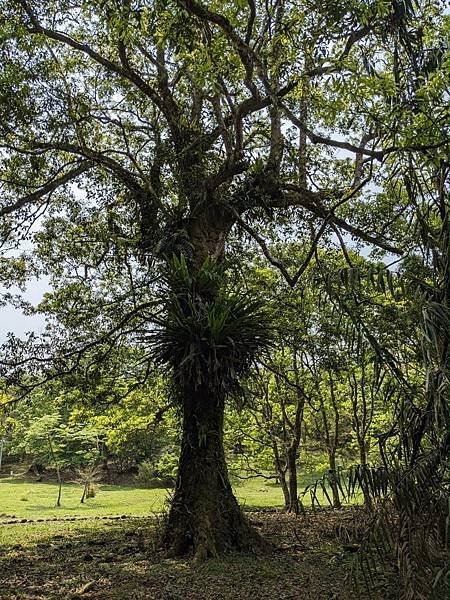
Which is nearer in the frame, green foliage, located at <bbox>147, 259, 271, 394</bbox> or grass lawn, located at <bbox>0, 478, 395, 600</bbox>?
grass lawn, located at <bbox>0, 478, 395, 600</bbox>

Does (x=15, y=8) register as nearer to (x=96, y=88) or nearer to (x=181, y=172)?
(x=96, y=88)

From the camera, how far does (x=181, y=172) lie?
221 inches

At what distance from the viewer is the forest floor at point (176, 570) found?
328cm

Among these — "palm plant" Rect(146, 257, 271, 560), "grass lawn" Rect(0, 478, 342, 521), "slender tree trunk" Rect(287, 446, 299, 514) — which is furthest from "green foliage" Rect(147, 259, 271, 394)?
"grass lawn" Rect(0, 478, 342, 521)

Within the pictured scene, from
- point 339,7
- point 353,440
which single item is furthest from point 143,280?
point 353,440

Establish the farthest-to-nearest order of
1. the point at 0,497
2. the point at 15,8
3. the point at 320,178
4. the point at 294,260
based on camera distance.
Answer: the point at 0,497 → the point at 294,260 → the point at 320,178 → the point at 15,8

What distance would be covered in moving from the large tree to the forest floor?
0.37 metres

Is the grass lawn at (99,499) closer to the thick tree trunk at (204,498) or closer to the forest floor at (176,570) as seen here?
the forest floor at (176,570)

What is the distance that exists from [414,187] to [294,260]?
503cm

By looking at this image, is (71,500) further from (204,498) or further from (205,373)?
(205,373)

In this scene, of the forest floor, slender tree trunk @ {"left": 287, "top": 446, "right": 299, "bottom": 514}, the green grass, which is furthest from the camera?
the green grass

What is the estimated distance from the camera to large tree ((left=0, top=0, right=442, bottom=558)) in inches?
162

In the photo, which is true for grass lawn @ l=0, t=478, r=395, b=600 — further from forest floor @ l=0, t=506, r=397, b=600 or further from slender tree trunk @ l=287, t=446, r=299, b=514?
slender tree trunk @ l=287, t=446, r=299, b=514

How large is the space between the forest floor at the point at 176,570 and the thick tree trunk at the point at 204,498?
6.7 inches
